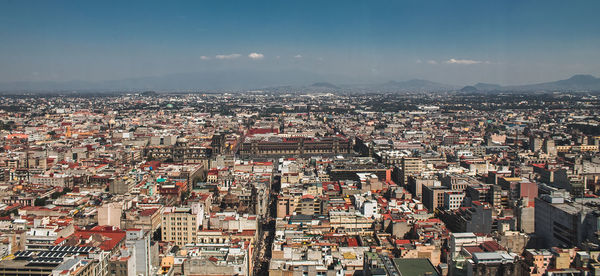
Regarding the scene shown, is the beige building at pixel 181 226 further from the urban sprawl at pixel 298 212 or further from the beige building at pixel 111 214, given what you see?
the beige building at pixel 111 214

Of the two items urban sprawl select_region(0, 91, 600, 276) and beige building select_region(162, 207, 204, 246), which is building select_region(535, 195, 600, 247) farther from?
beige building select_region(162, 207, 204, 246)

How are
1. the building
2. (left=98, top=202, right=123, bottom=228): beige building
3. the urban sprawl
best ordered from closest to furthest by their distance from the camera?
the urban sprawl < the building < (left=98, top=202, right=123, bottom=228): beige building

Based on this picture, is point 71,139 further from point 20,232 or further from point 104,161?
point 20,232

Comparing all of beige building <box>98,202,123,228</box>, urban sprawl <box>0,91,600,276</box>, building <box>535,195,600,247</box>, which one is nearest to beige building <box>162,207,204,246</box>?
urban sprawl <box>0,91,600,276</box>

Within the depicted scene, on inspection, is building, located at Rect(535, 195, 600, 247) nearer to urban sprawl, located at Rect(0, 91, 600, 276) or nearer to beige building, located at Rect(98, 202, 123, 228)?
urban sprawl, located at Rect(0, 91, 600, 276)

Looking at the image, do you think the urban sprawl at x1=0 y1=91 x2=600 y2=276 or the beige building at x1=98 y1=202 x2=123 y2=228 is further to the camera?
the beige building at x1=98 y1=202 x2=123 y2=228

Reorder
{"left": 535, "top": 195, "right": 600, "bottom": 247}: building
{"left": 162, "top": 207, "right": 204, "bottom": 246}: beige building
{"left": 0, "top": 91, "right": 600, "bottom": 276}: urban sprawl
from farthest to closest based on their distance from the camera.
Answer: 1. {"left": 162, "top": 207, "right": 204, "bottom": 246}: beige building
2. {"left": 535, "top": 195, "right": 600, "bottom": 247}: building
3. {"left": 0, "top": 91, "right": 600, "bottom": 276}: urban sprawl

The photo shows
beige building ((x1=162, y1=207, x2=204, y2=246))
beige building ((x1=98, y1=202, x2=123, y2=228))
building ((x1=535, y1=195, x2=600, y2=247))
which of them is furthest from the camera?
beige building ((x1=98, y1=202, x2=123, y2=228))

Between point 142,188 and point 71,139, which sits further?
point 71,139

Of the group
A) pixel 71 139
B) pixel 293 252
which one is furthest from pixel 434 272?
pixel 71 139

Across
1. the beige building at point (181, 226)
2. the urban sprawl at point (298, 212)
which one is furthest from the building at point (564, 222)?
the beige building at point (181, 226)

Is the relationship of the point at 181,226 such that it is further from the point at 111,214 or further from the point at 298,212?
the point at 298,212
